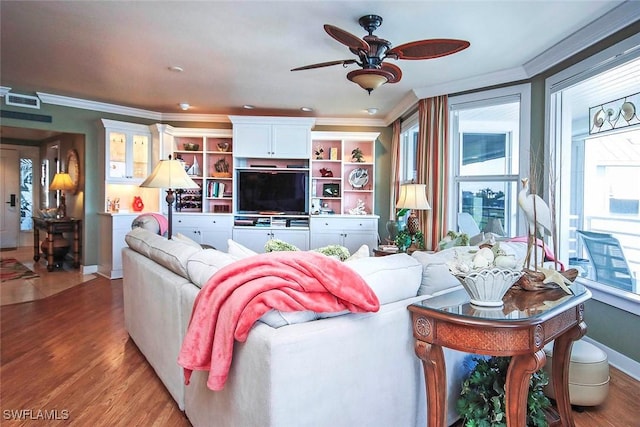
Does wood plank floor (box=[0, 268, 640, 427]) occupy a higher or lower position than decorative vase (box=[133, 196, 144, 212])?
lower

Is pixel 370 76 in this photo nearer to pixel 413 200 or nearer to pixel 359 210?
pixel 413 200

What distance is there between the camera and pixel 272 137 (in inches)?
225

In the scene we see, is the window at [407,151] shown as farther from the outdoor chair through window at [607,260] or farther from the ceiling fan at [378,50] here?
the ceiling fan at [378,50]

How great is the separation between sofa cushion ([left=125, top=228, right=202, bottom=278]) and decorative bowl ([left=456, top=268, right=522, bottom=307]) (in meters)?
1.34

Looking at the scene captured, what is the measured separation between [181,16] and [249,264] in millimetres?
2234

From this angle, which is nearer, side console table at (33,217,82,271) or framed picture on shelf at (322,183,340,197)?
side console table at (33,217,82,271)

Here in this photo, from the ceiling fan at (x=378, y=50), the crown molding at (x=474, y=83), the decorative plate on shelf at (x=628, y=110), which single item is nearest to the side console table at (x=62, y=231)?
the ceiling fan at (x=378, y=50)

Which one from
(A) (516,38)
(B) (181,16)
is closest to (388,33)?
(A) (516,38)

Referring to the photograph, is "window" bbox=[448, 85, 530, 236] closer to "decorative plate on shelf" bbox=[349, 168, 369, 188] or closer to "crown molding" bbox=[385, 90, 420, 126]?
"crown molding" bbox=[385, 90, 420, 126]

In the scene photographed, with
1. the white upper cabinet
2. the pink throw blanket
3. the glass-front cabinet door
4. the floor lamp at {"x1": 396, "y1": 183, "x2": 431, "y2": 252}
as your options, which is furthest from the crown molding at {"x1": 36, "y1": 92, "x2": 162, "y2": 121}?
the pink throw blanket

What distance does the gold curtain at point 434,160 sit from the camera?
4.40 m

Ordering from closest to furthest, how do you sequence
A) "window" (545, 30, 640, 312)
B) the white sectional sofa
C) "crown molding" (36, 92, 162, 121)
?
the white sectional sofa → "window" (545, 30, 640, 312) → "crown molding" (36, 92, 162, 121)

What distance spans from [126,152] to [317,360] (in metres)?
5.34

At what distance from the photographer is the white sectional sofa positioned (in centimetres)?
124
